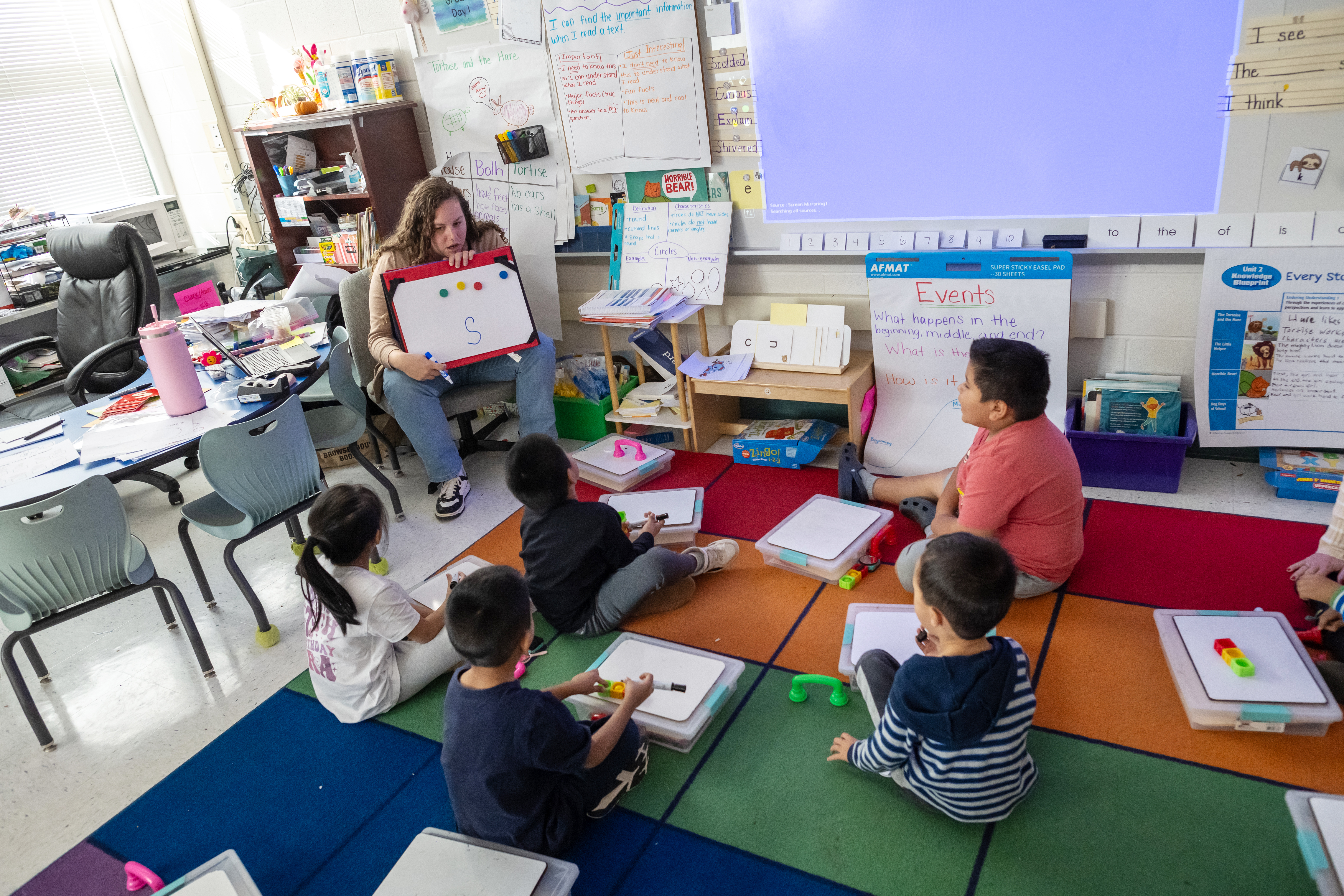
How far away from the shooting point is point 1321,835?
1473mm

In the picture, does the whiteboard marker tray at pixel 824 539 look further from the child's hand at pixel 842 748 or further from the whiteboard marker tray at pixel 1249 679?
the whiteboard marker tray at pixel 1249 679

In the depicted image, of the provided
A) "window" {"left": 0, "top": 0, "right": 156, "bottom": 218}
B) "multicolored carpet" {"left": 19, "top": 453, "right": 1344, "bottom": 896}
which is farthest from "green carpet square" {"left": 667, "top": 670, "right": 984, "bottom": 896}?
"window" {"left": 0, "top": 0, "right": 156, "bottom": 218}

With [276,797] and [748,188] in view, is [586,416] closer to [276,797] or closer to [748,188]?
[748,188]

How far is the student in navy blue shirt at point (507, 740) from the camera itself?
157 cm

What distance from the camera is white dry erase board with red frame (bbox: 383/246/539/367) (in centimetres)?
326

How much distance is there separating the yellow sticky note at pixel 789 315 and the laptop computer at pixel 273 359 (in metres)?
1.71

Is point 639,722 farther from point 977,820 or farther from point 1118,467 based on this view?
point 1118,467

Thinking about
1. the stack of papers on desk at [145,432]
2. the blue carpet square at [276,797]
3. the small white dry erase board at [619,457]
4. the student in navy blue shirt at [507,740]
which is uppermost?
the stack of papers on desk at [145,432]

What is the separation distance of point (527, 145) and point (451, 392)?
1136 millimetres

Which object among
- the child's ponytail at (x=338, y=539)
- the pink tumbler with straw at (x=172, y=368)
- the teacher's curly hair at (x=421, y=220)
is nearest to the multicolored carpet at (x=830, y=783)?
the child's ponytail at (x=338, y=539)

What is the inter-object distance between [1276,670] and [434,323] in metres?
2.84

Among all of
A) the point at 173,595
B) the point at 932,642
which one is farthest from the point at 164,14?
the point at 932,642

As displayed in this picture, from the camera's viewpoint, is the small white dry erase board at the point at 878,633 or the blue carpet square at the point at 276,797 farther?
the small white dry erase board at the point at 878,633

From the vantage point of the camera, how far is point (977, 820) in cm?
171
